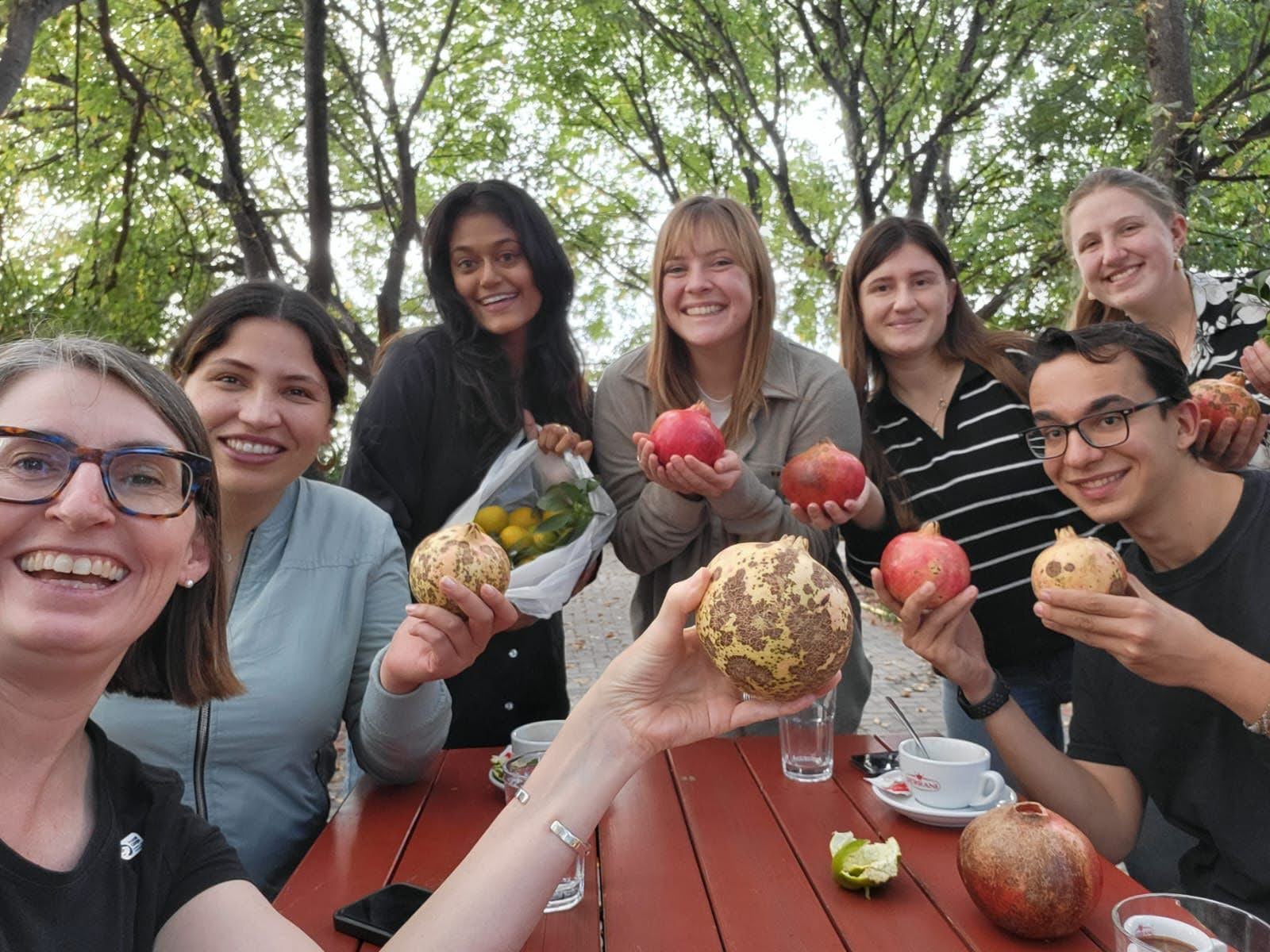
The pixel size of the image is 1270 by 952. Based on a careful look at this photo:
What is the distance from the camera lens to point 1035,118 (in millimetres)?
9070

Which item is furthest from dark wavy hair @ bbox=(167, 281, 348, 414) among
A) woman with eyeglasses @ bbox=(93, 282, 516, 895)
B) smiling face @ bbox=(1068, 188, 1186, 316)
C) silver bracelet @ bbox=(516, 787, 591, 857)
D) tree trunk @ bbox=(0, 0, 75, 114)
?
tree trunk @ bbox=(0, 0, 75, 114)

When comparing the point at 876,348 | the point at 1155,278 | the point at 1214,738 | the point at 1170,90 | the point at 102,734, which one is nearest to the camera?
the point at 102,734

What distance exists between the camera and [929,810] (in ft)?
7.50

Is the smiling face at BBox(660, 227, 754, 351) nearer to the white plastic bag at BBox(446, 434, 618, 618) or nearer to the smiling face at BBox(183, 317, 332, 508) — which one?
the white plastic bag at BBox(446, 434, 618, 618)

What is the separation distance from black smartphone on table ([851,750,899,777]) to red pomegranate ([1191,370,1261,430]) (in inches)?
54.9

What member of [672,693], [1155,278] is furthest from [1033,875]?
[1155,278]

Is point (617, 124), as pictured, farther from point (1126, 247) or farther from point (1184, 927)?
point (1184, 927)

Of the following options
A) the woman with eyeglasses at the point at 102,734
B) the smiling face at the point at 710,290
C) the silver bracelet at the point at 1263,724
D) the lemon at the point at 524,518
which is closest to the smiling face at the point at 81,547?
the woman with eyeglasses at the point at 102,734

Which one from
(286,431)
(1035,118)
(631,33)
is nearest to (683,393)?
(286,431)

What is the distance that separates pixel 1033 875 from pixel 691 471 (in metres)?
1.51

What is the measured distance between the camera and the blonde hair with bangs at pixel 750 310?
11.4 feet

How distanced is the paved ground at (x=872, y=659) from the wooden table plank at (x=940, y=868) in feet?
13.0

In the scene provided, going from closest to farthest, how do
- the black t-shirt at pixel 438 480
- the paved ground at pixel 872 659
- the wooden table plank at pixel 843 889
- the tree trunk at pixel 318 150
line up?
the wooden table plank at pixel 843 889
the black t-shirt at pixel 438 480
the tree trunk at pixel 318 150
the paved ground at pixel 872 659

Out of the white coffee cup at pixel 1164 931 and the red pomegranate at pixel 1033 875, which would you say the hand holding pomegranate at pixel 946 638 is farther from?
the white coffee cup at pixel 1164 931
